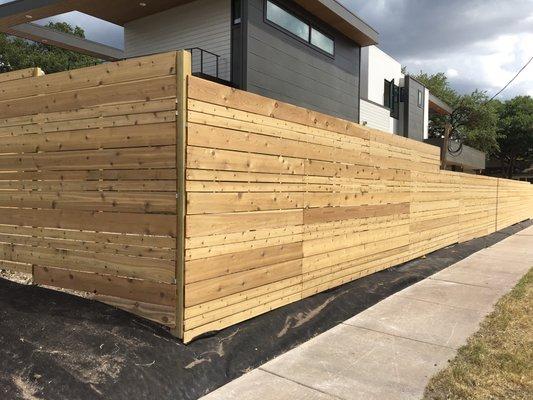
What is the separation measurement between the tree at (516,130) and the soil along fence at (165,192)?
50167 millimetres

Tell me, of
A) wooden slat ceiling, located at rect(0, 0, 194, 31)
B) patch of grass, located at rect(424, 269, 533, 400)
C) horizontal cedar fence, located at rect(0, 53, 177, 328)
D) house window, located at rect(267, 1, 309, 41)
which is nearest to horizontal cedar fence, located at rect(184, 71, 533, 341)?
horizontal cedar fence, located at rect(0, 53, 177, 328)

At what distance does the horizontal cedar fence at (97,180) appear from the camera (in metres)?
4.13

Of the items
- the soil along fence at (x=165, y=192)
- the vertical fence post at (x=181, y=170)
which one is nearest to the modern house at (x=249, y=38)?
the soil along fence at (x=165, y=192)

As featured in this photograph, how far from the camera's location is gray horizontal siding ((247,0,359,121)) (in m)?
11.5

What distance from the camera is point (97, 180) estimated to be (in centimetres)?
448

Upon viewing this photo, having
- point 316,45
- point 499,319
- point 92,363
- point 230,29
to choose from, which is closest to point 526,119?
point 316,45

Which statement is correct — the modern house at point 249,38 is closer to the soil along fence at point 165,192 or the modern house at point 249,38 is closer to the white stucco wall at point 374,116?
the white stucco wall at point 374,116

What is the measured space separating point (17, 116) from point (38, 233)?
1293mm

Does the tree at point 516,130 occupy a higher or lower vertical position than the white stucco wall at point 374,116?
higher

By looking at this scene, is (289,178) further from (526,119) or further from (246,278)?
(526,119)

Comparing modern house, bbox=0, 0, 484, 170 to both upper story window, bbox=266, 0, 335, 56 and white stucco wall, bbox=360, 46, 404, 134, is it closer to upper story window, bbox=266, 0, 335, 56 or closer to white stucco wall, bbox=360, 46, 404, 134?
upper story window, bbox=266, 0, 335, 56

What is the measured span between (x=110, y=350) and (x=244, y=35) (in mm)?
9163

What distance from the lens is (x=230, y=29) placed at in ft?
37.7

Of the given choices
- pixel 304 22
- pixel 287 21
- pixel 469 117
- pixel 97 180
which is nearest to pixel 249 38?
pixel 287 21
